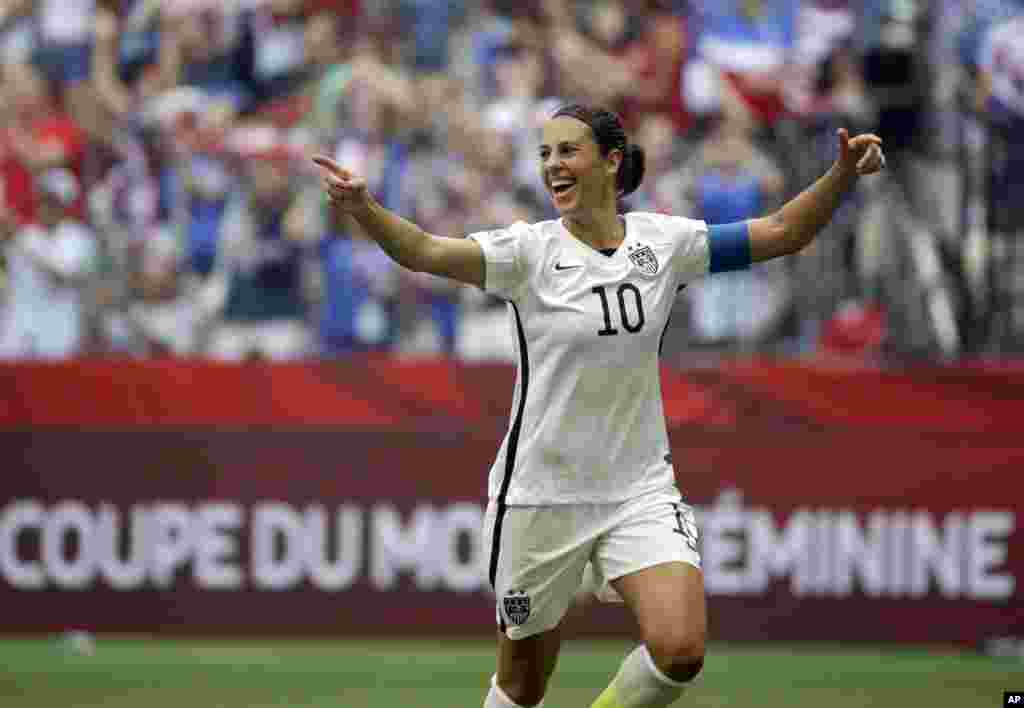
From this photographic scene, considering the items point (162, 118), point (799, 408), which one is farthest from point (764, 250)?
point (162, 118)

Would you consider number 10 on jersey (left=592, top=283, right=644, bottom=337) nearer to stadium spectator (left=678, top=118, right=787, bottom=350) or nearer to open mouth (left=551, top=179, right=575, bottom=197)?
open mouth (left=551, top=179, right=575, bottom=197)

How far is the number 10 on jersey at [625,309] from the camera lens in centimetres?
734

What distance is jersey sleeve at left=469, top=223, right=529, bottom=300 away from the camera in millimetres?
7328

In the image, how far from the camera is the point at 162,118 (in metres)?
14.7

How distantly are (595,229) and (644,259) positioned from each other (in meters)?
0.22

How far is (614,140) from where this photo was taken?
7.57 m

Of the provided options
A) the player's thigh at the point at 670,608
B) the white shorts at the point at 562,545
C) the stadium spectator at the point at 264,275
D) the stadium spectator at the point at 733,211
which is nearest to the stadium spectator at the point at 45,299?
the stadium spectator at the point at 264,275

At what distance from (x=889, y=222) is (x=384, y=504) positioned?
153 inches

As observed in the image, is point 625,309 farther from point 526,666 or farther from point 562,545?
point 526,666

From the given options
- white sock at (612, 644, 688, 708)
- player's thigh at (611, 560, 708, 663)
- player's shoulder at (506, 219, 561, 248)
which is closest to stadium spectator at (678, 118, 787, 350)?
player's shoulder at (506, 219, 561, 248)

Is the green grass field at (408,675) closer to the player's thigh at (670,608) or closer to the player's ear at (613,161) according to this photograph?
the player's thigh at (670,608)

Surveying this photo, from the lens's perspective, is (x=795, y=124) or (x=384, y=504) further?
(x=795, y=124)

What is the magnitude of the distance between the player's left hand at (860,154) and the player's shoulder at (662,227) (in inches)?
23.9

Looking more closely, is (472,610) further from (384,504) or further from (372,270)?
(372,270)
